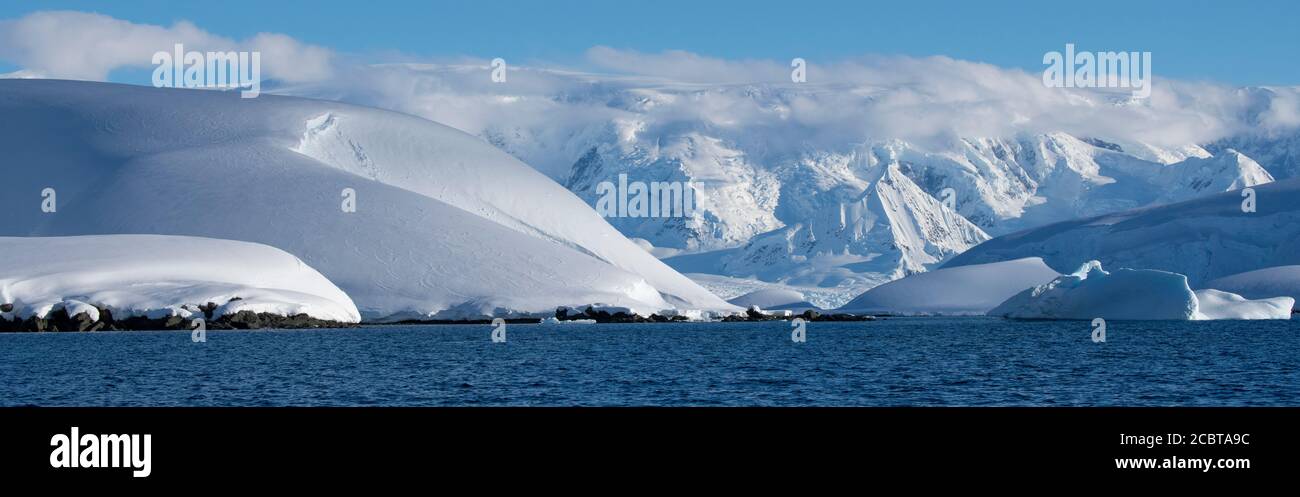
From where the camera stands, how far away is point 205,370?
1768 inches

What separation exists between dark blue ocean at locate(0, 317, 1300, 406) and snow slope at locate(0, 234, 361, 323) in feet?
35.4

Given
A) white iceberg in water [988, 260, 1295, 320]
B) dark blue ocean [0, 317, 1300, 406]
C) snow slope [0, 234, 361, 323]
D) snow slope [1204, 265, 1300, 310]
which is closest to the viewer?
dark blue ocean [0, 317, 1300, 406]

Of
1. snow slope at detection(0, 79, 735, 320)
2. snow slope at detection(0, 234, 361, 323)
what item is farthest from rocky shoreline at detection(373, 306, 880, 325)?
snow slope at detection(0, 234, 361, 323)

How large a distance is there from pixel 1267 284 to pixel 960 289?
100ft

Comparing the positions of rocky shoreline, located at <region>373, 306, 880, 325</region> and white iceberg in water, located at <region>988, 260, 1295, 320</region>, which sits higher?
white iceberg in water, located at <region>988, 260, 1295, 320</region>

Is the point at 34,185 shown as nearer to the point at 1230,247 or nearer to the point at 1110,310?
the point at 1110,310

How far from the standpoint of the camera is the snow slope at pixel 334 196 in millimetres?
114062

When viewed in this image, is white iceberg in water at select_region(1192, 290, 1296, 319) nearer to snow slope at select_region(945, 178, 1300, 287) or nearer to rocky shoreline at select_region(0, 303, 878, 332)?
rocky shoreline at select_region(0, 303, 878, 332)

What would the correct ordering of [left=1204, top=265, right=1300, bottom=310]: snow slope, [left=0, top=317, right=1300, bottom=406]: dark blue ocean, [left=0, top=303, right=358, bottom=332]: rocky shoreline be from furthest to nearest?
[left=1204, top=265, right=1300, bottom=310]: snow slope, [left=0, top=303, right=358, bottom=332]: rocky shoreline, [left=0, top=317, right=1300, bottom=406]: dark blue ocean

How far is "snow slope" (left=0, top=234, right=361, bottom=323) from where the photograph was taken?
270 ft

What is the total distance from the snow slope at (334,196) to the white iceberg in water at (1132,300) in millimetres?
30855
